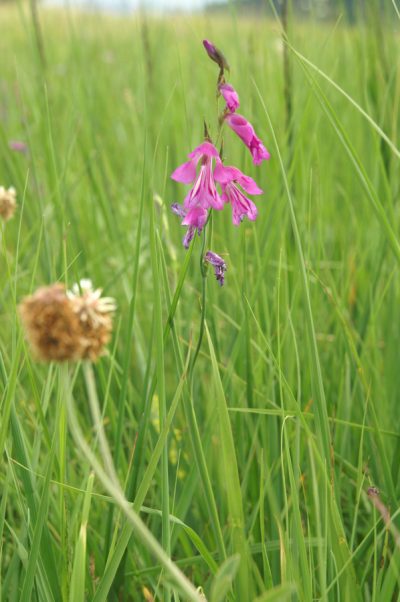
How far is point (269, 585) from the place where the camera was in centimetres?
84

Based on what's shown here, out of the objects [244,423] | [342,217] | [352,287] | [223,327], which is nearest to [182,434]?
[244,423]

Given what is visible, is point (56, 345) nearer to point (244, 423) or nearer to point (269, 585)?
point (269, 585)

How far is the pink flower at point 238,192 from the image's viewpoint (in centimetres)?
84

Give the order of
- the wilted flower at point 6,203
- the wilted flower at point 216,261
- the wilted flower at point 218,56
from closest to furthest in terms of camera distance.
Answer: the wilted flower at point 218,56 → the wilted flower at point 216,261 → the wilted flower at point 6,203

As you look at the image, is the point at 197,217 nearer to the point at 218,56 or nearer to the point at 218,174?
the point at 218,174

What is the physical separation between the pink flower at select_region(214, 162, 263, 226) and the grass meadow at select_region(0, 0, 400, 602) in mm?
46

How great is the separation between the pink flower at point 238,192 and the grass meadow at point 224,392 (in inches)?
1.8

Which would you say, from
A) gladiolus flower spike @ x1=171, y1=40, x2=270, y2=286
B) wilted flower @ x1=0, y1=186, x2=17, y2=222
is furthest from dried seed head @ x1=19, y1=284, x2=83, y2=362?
wilted flower @ x1=0, y1=186, x2=17, y2=222

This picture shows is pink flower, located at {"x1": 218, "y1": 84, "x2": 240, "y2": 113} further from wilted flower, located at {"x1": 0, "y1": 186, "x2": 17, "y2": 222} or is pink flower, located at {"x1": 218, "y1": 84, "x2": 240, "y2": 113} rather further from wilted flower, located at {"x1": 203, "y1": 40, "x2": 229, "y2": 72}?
wilted flower, located at {"x1": 0, "y1": 186, "x2": 17, "y2": 222}

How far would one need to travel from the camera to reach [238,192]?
2.89ft

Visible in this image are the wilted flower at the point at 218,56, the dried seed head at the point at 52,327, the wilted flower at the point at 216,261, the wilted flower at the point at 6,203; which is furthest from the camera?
the wilted flower at the point at 6,203

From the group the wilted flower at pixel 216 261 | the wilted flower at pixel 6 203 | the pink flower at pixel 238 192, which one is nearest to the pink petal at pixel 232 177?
the pink flower at pixel 238 192

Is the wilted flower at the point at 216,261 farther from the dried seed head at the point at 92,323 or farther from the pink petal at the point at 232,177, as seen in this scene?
the dried seed head at the point at 92,323

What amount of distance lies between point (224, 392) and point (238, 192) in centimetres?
28
